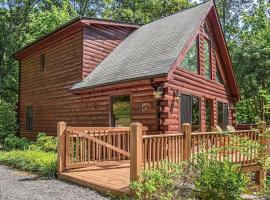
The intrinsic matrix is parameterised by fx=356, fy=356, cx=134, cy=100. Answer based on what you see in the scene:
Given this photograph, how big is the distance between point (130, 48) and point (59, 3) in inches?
962

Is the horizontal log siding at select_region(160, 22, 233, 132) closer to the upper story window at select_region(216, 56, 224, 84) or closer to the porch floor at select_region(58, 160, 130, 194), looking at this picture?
the upper story window at select_region(216, 56, 224, 84)

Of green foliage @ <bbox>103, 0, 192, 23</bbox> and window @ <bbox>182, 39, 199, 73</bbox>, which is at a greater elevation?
green foliage @ <bbox>103, 0, 192, 23</bbox>

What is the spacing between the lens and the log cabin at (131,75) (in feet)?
38.6

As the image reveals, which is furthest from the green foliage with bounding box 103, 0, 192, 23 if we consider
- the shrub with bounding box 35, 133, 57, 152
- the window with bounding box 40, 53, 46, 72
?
the shrub with bounding box 35, 133, 57, 152

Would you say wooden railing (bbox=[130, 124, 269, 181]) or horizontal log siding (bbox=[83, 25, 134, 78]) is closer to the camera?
wooden railing (bbox=[130, 124, 269, 181])

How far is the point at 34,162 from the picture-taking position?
34.8 feet

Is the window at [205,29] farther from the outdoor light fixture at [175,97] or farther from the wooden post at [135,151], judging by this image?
the wooden post at [135,151]

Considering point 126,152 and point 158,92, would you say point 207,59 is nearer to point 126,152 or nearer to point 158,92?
point 158,92

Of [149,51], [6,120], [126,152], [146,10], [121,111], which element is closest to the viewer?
[126,152]

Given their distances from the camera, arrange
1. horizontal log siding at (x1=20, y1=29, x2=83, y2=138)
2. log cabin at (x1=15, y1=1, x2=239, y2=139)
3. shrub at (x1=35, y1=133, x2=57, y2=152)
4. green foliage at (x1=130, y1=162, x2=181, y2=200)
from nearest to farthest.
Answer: green foliage at (x1=130, y1=162, x2=181, y2=200), log cabin at (x1=15, y1=1, x2=239, y2=139), shrub at (x1=35, y1=133, x2=57, y2=152), horizontal log siding at (x1=20, y1=29, x2=83, y2=138)

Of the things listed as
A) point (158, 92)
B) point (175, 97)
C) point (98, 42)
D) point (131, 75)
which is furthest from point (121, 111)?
point (98, 42)

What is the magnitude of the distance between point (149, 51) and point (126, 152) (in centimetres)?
506

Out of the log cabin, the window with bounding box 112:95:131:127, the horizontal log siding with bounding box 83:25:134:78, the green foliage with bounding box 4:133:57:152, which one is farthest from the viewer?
the horizontal log siding with bounding box 83:25:134:78

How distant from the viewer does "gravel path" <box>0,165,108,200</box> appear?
7.00 meters
